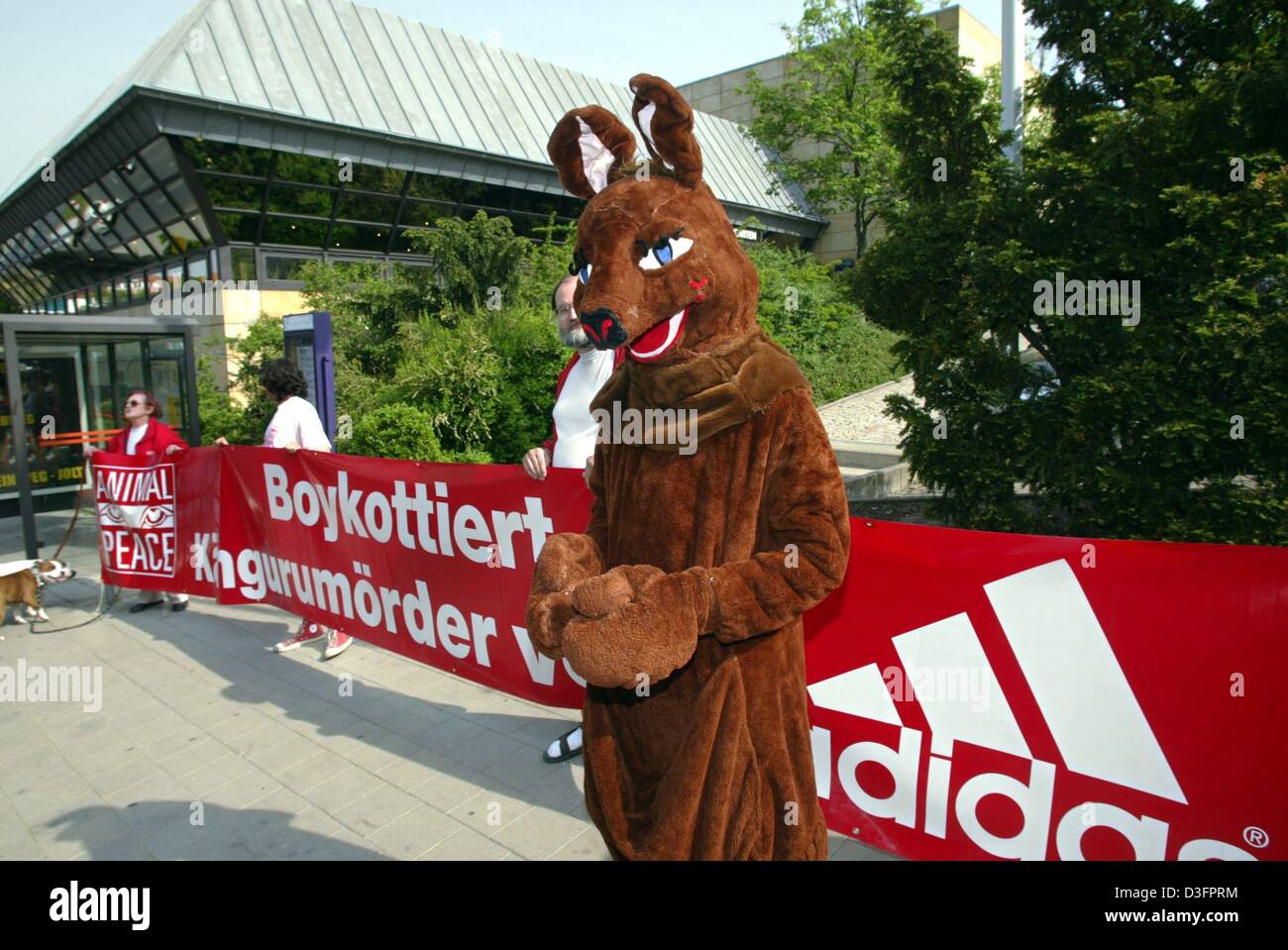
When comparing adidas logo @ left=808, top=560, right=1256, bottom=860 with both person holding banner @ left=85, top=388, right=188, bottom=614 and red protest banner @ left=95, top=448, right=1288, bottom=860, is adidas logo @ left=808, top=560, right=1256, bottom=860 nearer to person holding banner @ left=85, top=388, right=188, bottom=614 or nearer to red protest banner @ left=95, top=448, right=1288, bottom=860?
red protest banner @ left=95, top=448, right=1288, bottom=860

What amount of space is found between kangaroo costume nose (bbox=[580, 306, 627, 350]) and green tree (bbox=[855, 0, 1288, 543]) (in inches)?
151

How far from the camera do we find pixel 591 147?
2.26m

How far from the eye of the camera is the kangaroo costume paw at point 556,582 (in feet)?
6.46

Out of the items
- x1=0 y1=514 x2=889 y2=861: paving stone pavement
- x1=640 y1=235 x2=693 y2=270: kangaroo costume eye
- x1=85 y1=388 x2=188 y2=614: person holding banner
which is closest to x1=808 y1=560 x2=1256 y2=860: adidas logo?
x1=0 y1=514 x2=889 y2=861: paving stone pavement

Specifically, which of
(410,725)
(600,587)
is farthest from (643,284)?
(410,725)

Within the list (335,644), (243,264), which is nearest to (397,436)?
(335,644)

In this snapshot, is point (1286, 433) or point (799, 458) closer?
point (799, 458)

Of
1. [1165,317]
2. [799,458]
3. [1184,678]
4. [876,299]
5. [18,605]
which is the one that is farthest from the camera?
[18,605]

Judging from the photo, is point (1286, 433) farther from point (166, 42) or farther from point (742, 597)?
point (166, 42)

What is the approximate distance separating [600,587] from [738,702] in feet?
1.63

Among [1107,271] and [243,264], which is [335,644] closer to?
[1107,271]

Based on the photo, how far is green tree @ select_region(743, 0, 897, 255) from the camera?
23.3 meters

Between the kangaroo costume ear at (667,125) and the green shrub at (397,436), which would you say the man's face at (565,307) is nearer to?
the kangaroo costume ear at (667,125)

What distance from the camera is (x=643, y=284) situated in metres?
1.98
